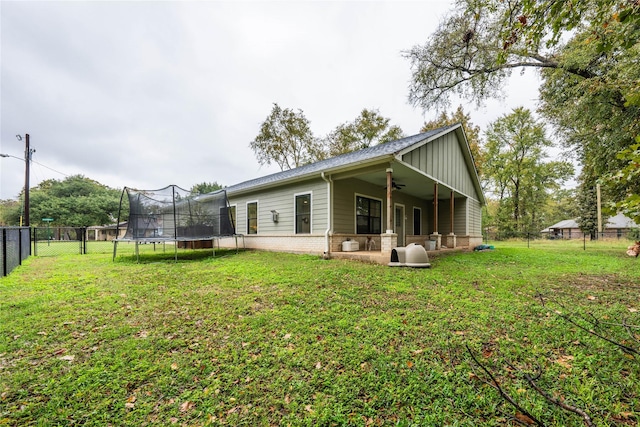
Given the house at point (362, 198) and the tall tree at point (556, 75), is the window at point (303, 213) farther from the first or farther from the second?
the tall tree at point (556, 75)

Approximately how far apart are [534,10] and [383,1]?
7.42 m

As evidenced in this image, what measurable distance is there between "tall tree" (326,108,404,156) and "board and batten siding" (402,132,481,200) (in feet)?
37.7

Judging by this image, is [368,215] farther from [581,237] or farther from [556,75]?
[581,237]

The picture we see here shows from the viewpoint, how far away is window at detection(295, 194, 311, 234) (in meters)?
8.75

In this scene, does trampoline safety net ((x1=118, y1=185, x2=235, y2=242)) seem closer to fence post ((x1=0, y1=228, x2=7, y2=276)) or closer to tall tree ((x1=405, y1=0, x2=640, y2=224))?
fence post ((x1=0, y1=228, x2=7, y2=276))

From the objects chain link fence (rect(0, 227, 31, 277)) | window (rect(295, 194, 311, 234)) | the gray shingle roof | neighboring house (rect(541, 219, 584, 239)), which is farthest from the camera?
neighboring house (rect(541, 219, 584, 239))

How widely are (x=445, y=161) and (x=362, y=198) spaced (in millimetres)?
3481

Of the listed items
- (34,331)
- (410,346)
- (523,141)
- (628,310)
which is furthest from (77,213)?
(523,141)

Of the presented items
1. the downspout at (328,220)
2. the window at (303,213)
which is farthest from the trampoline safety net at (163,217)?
the downspout at (328,220)

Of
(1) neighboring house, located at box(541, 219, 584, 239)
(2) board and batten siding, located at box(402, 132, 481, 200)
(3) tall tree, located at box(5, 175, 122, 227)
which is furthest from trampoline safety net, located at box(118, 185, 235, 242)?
(1) neighboring house, located at box(541, 219, 584, 239)

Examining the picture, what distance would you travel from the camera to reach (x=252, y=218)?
11047 mm

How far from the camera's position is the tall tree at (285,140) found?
2231cm

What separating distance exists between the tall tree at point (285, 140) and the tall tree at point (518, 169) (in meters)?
19.1

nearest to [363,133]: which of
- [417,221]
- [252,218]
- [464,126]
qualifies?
[464,126]
